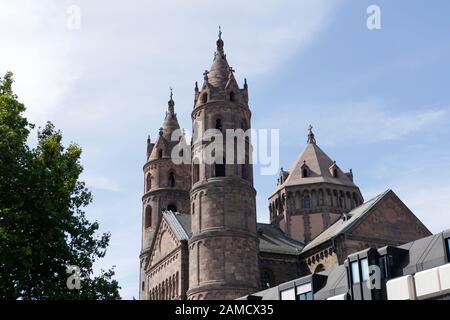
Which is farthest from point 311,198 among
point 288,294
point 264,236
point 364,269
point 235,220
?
point 364,269

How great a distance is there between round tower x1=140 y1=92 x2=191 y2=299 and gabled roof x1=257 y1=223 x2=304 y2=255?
9.72 m

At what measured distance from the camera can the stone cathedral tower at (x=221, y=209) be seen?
48562mm

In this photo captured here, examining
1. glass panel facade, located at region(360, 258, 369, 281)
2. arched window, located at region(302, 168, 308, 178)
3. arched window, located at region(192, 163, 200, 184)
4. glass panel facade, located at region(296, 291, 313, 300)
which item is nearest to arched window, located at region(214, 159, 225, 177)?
arched window, located at region(192, 163, 200, 184)

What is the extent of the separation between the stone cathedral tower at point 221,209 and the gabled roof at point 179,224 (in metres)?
3.25

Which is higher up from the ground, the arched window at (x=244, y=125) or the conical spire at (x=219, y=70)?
the conical spire at (x=219, y=70)

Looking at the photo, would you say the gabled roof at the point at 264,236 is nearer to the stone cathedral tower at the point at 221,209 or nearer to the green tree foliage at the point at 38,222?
the stone cathedral tower at the point at 221,209

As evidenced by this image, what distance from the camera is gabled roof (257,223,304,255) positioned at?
58.2 meters

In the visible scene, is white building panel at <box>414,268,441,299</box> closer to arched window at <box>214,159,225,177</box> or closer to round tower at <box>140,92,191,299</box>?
arched window at <box>214,159,225,177</box>

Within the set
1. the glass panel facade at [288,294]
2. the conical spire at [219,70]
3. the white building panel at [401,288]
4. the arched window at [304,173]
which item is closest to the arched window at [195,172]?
the conical spire at [219,70]

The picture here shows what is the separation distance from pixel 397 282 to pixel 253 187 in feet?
82.0

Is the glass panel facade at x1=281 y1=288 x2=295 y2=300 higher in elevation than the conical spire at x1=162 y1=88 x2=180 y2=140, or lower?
lower
